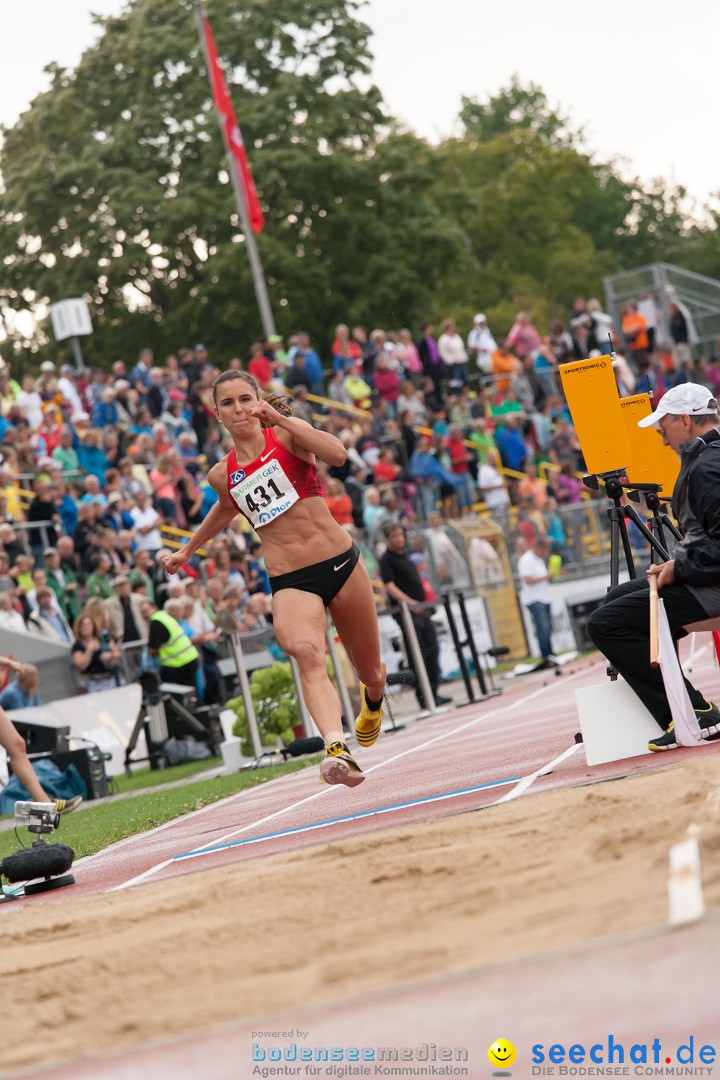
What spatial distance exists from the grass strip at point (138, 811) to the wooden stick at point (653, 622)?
12.5ft

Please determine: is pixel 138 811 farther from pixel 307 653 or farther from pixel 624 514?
pixel 624 514

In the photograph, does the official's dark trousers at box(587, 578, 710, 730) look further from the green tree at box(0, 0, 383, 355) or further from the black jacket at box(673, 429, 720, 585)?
the green tree at box(0, 0, 383, 355)

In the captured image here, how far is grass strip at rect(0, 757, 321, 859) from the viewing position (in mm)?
11250

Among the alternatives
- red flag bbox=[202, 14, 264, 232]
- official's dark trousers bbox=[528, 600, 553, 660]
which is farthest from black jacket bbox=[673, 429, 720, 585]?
red flag bbox=[202, 14, 264, 232]

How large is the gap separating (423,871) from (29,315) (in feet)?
139

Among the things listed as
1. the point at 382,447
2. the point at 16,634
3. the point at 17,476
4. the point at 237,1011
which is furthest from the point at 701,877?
the point at 382,447

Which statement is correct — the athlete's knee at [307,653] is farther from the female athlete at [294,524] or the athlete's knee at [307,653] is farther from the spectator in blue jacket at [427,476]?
the spectator in blue jacket at [427,476]

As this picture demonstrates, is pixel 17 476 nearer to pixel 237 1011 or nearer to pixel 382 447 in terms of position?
pixel 382 447

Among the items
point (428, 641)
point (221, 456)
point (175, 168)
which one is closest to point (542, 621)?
point (428, 641)

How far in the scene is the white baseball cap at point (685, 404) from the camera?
866 cm

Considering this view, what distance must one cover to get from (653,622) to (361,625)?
1.65 metres

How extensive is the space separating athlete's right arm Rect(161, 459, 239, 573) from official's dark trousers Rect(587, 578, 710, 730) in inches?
84.2

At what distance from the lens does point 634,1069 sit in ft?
11.0

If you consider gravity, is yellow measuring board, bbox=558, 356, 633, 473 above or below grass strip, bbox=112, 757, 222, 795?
above
